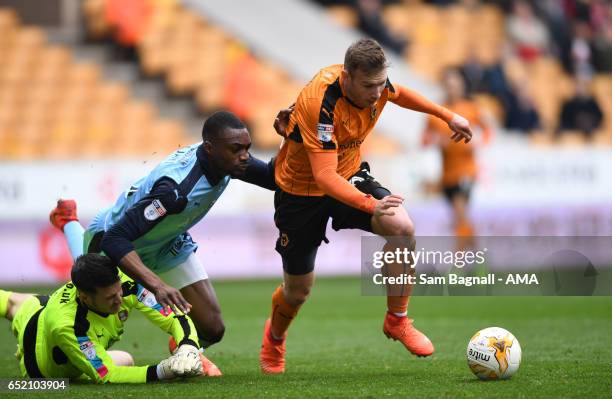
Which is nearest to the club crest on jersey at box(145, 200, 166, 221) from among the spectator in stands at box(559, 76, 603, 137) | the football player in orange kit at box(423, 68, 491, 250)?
the football player in orange kit at box(423, 68, 491, 250)

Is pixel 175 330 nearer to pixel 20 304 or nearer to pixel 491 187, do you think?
pixel 20 304

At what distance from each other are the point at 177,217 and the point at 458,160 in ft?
24.5

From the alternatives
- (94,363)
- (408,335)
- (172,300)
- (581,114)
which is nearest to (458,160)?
(581,114)

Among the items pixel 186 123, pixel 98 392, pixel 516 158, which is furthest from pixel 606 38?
pixel 98 392

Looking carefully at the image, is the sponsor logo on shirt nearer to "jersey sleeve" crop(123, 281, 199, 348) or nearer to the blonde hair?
"jersey sleeve" crop(123, 281, 199, 348)

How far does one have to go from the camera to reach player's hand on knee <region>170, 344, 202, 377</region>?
600 centimetres

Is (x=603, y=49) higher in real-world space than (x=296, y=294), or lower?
higher

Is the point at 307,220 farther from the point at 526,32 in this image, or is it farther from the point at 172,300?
the point at 526,32

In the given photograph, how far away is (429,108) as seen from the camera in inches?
275

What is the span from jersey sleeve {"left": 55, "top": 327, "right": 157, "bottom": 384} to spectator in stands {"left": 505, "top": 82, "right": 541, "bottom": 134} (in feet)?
41.6

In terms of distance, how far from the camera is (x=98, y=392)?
5.98m

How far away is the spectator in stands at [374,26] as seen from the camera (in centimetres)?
1883

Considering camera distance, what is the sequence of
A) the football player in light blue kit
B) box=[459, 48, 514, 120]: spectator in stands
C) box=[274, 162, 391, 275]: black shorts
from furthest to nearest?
box=[459, 48, 514, 120]: spectator in stands
box=[274, 162, 391, 275]: black shorts
the football player in light blue kit

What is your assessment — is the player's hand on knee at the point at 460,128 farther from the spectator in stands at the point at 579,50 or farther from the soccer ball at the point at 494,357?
the spectator in stands at the point at 579,50
